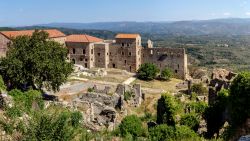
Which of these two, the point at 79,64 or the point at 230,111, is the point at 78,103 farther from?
the point at 79,64

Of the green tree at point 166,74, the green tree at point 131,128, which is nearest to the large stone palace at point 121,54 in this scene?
the green tree at point 166,74

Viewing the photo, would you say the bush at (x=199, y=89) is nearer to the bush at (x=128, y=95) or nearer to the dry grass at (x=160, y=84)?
the dry grass at (x=160, y=84)

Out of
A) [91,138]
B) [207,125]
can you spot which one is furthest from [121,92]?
[91,138]

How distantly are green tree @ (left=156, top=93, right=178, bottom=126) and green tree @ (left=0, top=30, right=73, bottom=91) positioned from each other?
13.1 m

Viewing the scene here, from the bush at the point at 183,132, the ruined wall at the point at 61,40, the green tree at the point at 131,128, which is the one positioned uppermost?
the ruined wall at the point at 61,40

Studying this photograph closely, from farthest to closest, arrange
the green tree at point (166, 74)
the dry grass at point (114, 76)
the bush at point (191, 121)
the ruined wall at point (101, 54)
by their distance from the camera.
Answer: the ruined wall at point (101, 54) → the green tree at point (166, 74) → the dry grass at point (114, 76) → the bush at point (191, 121)

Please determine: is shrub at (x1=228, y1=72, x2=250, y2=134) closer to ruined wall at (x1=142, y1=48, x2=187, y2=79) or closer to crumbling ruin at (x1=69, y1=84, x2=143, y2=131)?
crumbling ruin at (x1=69, y1=84, x2=143, y2=131)

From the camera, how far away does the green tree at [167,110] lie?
37.9 metres

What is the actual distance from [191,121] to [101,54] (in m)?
41.7

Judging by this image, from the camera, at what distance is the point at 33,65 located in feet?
150

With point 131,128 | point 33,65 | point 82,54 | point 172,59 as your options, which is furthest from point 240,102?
point 82,54

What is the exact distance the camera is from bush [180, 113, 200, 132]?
3556cm

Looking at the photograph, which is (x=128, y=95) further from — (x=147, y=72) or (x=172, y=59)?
(x=172, y=59)

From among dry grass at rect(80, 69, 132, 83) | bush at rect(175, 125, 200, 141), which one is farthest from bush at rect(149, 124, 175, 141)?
dry grass at rect(80, 69, 132, 83)
